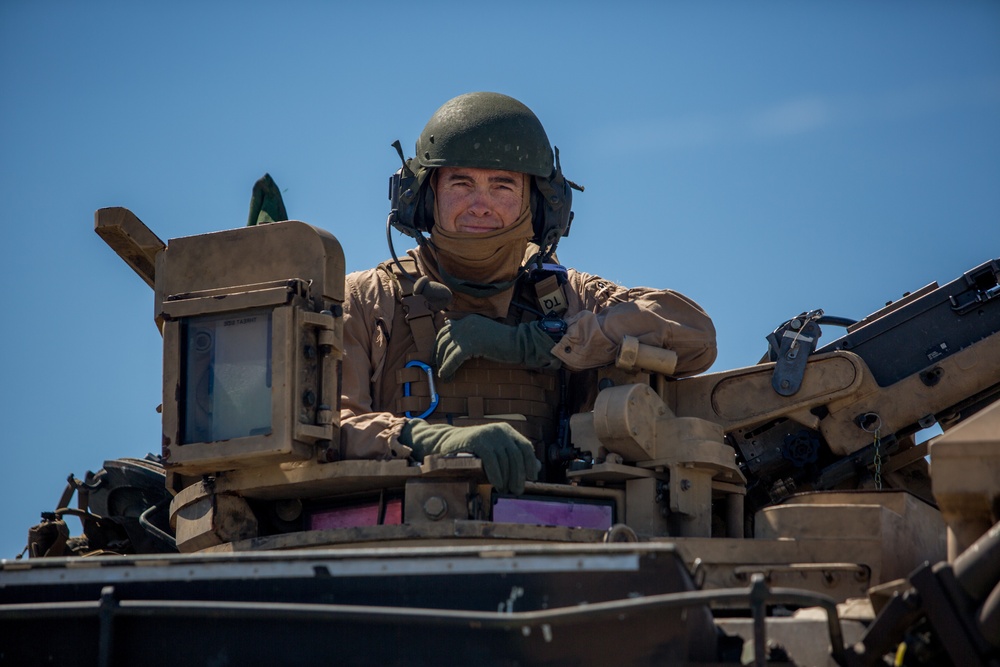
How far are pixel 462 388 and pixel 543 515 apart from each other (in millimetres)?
1373

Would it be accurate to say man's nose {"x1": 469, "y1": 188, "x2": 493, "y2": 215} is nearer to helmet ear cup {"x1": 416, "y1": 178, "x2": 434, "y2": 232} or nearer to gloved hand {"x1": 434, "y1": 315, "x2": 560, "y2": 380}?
helmet ear cup {"x1": 416, "y1": 178, "x2": 434, "y2": 232}

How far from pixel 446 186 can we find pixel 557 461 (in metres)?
1.84

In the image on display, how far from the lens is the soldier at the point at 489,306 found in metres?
9.09

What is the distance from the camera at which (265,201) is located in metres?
9.20

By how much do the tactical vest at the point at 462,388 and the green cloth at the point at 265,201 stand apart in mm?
903

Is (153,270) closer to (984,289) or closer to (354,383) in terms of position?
(354,383)

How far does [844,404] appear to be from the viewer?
9375 mm

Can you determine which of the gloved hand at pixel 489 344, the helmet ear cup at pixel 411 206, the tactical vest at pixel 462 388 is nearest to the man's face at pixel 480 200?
the helmet ear cup at pixel 411 206

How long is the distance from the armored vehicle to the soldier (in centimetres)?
32

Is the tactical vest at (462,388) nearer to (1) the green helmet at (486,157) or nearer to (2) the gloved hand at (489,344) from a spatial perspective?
(2) the gloved hand at (489,344)

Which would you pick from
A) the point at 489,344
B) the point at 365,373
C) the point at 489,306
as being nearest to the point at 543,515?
the point at 489,344

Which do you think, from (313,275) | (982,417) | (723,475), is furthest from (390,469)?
(982,417)

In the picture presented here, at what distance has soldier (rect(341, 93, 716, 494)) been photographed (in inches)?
358

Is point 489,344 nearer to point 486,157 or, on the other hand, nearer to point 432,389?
point 432,389
